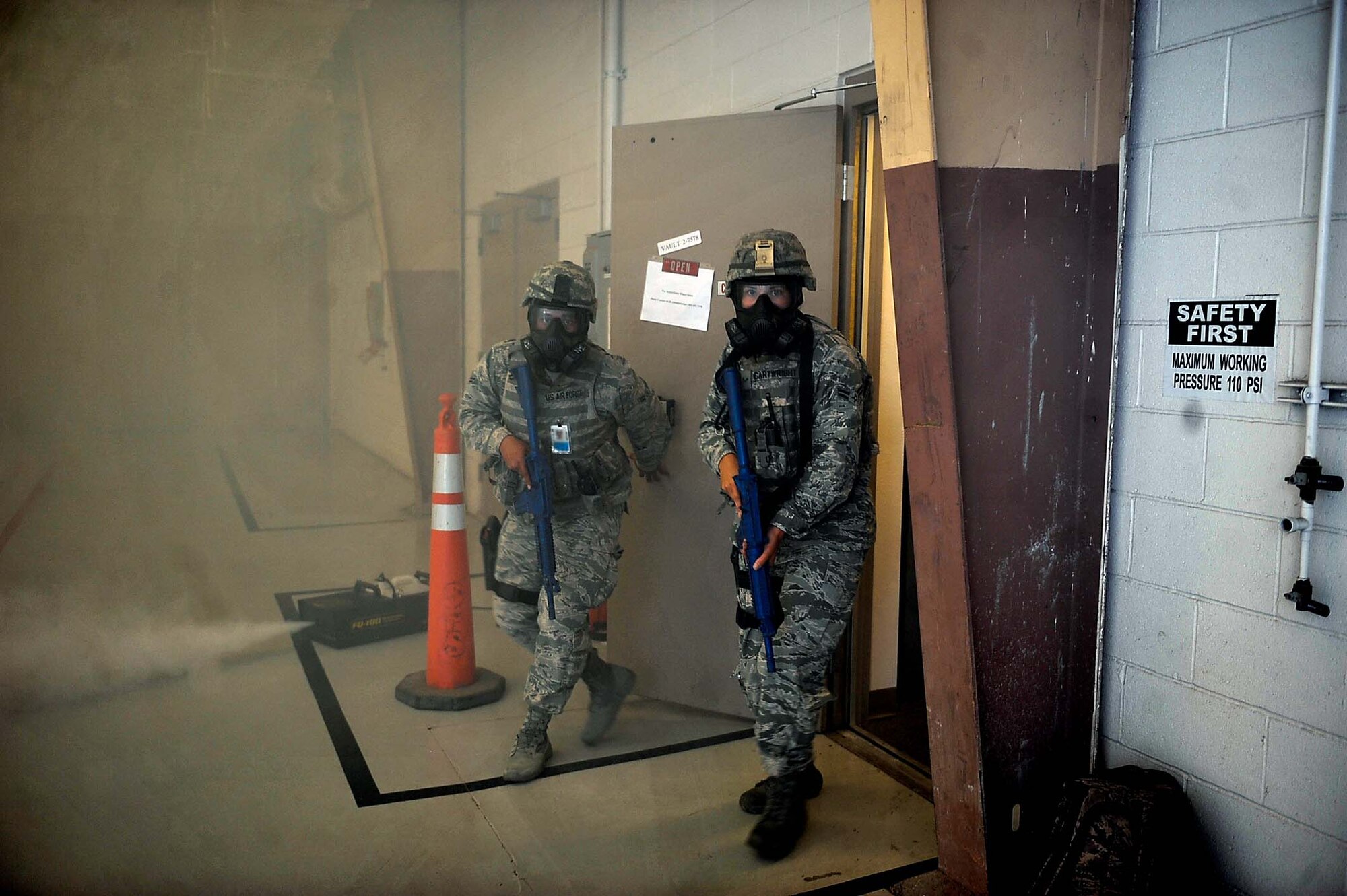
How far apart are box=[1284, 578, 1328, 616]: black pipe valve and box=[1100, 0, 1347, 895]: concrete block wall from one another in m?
0.03

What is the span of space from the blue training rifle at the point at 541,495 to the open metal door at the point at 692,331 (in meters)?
0.56

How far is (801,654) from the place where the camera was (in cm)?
222

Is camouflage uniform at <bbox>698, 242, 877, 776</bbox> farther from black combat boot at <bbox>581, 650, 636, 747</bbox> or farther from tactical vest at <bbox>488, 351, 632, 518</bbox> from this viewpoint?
black combat boot at <bbox>581, 650, 636, 747</bbox>

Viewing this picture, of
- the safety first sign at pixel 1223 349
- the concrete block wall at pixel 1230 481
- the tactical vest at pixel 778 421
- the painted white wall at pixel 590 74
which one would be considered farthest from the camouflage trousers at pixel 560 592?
the safety first sign at pixel 1223 349

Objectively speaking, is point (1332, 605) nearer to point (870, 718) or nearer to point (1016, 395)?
point (1016, 395)

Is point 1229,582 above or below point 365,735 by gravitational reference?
above

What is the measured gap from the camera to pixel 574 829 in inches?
87.7

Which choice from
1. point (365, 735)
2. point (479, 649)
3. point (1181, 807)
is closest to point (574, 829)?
point (365, 735)

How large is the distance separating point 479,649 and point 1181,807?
215 centimetres

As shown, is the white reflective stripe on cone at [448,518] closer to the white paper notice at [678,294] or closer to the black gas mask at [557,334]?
the black gas mask at [557,334]

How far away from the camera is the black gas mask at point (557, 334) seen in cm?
247

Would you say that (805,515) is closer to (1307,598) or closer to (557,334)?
(557,334)

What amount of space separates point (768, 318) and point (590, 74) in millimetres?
985

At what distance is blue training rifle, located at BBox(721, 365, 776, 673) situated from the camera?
7.23ft
